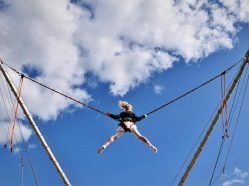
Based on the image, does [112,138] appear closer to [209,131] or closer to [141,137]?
[141,137]

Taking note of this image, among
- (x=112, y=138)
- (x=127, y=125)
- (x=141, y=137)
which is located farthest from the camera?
(x=127, y=125)

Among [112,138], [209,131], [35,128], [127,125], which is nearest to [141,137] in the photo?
[127,125]

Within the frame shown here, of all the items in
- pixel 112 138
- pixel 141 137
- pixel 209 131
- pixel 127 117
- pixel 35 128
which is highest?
pixel 35 128

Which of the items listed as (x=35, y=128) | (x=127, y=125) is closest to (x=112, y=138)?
(x=127, y=125)

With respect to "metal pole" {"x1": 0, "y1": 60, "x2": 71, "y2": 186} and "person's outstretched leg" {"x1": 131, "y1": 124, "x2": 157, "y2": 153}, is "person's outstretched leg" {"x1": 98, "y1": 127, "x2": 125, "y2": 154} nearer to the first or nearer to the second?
"person's outstretched leg" {"x1": 131, "y1": 124, "x2": 157, "y2": 153}

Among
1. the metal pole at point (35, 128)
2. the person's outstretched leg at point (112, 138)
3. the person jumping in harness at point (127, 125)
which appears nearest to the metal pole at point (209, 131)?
the person jumping in harness at point (127, 125)

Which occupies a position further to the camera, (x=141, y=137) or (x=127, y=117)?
(x=127, y=117)

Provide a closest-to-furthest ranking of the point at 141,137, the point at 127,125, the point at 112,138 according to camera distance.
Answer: the point at 112,138 → the point at 141,137 → the point at 127,125

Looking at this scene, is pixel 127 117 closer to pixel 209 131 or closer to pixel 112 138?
pixel 112 138

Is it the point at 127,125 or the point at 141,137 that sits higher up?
the point at 127,125

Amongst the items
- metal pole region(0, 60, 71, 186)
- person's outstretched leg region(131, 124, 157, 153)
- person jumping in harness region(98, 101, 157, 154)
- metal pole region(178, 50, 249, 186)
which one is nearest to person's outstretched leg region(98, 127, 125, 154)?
person jumping in harness region(98, 101, 157, 154)

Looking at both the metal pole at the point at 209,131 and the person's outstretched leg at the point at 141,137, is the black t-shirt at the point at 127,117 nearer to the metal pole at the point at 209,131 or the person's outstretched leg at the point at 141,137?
the person's outstretched leg at the point at 141,137

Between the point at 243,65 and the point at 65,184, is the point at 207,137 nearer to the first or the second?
the point at 243,65

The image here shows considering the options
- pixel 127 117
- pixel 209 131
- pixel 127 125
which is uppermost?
pixel 127 117
